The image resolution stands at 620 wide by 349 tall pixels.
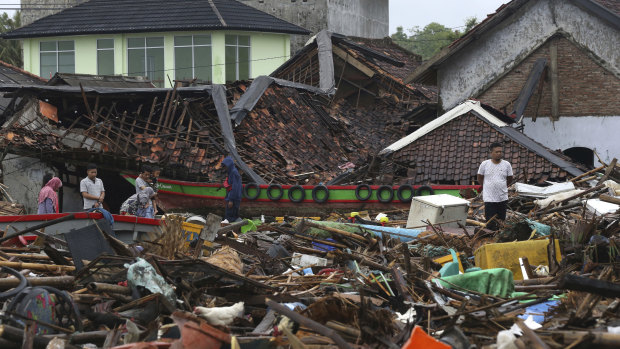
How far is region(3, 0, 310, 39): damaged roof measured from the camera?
120 feet

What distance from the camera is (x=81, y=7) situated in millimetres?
39469

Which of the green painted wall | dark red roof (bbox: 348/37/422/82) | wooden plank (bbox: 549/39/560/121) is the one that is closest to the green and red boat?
wooden plank (bbox: 549/39/560/121)

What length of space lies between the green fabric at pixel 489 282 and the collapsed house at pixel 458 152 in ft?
34.7

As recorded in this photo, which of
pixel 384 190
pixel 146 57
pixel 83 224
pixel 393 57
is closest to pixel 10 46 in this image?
pixel 146 57

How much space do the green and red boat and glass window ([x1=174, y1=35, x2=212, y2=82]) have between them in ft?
57.7

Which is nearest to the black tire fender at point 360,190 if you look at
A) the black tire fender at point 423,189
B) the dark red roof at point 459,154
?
the black tire fender at point 423,189

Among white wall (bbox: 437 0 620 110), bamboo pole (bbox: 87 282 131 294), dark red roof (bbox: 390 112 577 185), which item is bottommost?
bamboo pole (bbox: 87 282 131 294)

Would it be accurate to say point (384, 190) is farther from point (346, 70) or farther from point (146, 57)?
point (146, 57)

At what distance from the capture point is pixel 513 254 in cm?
1012

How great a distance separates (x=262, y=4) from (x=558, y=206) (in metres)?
30.3

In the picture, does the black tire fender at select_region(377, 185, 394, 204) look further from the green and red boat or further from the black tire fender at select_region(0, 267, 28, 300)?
the black tire fender at select_region(0, 267, 28, 300)

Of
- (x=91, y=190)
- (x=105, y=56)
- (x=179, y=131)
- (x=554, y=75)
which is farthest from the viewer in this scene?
(x=105, y=56)

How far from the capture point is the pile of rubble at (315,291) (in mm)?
6672

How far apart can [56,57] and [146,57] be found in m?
4.58
